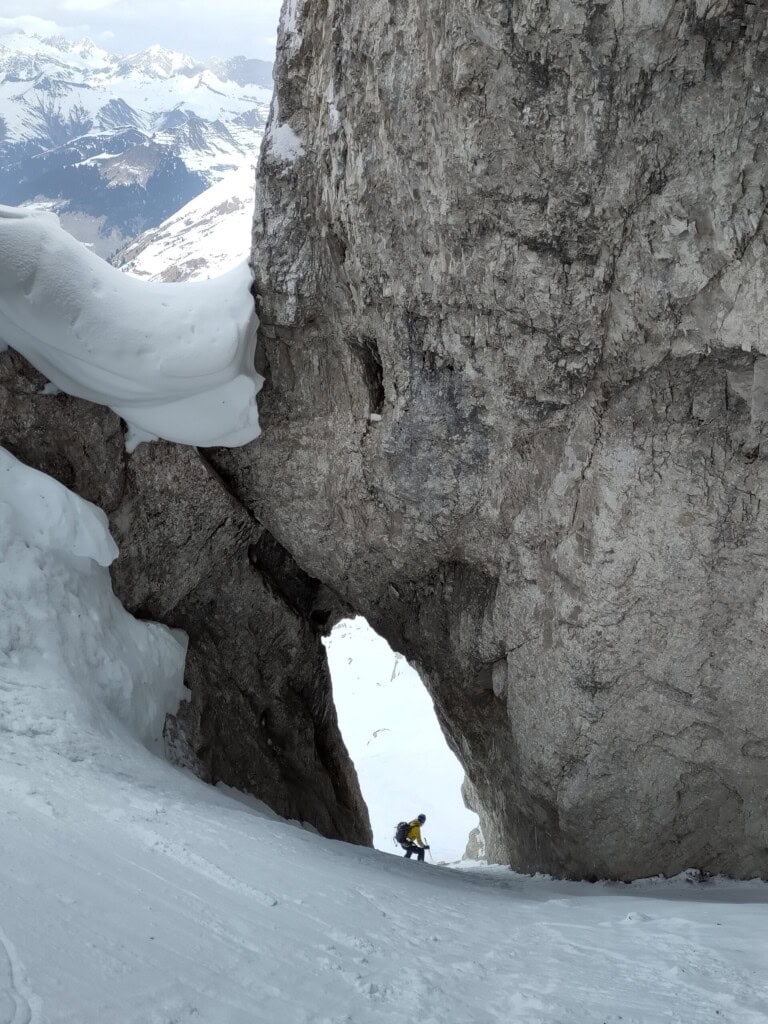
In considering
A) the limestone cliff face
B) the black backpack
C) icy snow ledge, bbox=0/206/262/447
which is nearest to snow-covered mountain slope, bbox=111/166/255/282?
the black backpack

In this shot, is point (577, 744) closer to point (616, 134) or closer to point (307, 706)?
point (307, 706)

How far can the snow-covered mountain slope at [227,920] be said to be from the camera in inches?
101

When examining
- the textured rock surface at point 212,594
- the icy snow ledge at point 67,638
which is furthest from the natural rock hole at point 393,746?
the icy snow ledge at point 67,638

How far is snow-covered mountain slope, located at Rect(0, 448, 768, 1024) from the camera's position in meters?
2.58

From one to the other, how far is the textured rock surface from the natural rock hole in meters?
10.7

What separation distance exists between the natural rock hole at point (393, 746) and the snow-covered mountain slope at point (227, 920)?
1389 centimetres

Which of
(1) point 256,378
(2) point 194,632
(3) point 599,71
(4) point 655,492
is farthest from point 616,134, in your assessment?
(2) point 194,632

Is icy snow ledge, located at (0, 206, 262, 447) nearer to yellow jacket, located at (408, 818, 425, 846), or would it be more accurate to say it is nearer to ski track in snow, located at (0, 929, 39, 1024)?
ski track in snow, located at (0, 929, 39, 1024)

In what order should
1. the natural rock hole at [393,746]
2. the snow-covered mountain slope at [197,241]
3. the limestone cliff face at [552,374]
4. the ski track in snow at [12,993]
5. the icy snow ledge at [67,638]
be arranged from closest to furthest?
the ski track in snow at [12,993]
the limestone cliff face at [552,374]
the icy snow ledge at [67,638]
the natural rock hole at [393,746]
the snow-covered mountain slope at [197,241]

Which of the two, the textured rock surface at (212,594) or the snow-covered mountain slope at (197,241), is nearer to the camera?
the textured rock surface at (212,594)

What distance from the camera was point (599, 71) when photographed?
14.1ft

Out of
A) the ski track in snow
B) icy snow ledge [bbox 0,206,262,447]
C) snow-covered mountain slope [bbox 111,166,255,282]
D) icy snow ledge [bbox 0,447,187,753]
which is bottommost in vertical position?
the ski track in snow

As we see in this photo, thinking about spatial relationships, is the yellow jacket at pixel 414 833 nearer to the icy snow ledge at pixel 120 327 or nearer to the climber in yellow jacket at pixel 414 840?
the climber in yellow jacket at pixel 414 840

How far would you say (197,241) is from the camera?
96312 millimetres
